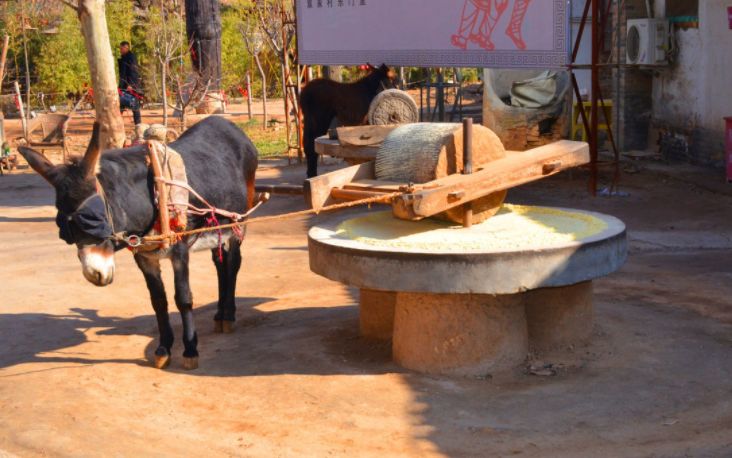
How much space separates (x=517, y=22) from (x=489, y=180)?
6022mm

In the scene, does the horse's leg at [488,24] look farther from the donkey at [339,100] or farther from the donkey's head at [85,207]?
the donkey's head at [85,207]

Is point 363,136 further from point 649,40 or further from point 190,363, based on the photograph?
point 649,40

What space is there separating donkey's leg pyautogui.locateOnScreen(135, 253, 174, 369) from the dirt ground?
4.0 inches

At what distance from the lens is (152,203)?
6.11 metres

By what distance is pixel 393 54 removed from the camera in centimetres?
1372

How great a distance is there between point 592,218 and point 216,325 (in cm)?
275

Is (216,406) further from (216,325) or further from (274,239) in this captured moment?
(274,239)

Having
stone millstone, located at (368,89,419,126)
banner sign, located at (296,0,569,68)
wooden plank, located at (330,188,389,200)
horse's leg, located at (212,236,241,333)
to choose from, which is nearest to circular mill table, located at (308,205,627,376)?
wooden plank, located at (330,188,389,200)

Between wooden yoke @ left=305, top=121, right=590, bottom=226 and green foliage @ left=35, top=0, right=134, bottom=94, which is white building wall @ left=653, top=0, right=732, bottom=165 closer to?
wooden yoke @ left=305, top=121, right=590, bottom=226

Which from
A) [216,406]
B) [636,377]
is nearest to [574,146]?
[636,377]

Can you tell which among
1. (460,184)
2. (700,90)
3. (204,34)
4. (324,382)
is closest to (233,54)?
(204,34)

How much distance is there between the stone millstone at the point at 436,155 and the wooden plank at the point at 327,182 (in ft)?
0.38

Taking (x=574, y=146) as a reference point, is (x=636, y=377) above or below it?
below

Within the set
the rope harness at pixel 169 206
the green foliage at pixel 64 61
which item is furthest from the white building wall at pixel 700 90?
the green foliage at pixel 64 61
